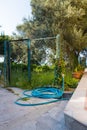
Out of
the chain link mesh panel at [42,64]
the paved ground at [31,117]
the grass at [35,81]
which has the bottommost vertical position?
the paved ground at [31,117]

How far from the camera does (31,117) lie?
4.25 m

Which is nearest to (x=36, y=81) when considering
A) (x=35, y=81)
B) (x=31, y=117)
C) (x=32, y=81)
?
(x=35, y=81)

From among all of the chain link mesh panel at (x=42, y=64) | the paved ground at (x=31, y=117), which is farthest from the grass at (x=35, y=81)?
the paved ground at (x=31, y=117)

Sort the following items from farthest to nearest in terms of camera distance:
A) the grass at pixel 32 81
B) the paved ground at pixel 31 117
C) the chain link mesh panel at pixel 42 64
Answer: the chain link mesh panel at pixel 42 64 < the grass at pixel 32 81 < the paved ground at pixel 31 117

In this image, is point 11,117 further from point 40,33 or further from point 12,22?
point 12,22

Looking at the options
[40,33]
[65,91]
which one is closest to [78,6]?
[40,33]

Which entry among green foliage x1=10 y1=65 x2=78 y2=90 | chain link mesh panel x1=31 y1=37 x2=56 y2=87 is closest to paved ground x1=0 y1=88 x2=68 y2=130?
green foliage x1=10 y1=65 x2=78 y2=90

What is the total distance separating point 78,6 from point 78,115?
34.2 ft

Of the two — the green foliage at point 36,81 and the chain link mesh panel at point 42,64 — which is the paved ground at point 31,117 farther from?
the chain link mesh panel at point 42,64

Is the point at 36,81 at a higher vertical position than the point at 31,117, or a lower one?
higher

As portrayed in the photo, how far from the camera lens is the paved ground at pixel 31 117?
373 centimetres

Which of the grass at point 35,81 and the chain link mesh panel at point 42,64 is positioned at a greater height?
the chain link mesh panel at point 42,64

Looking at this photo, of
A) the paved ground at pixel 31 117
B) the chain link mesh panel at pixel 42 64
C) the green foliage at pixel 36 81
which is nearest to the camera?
the paved ground at pixel 31 117

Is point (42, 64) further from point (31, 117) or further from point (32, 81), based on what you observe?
point (31, 117)
